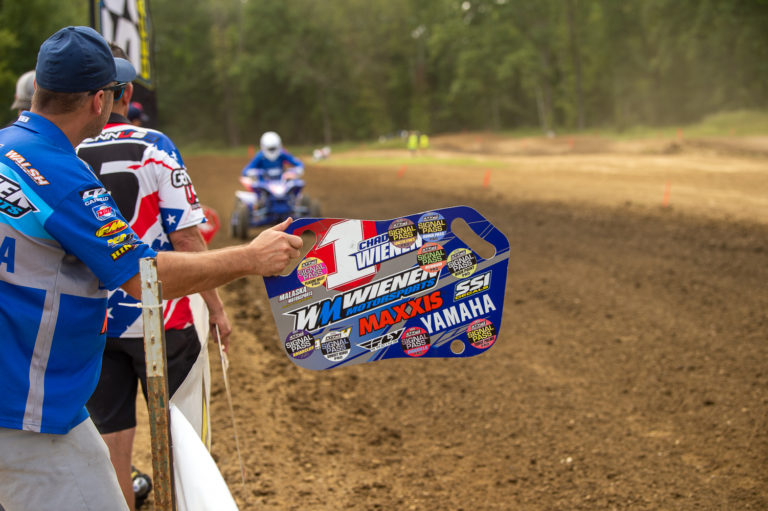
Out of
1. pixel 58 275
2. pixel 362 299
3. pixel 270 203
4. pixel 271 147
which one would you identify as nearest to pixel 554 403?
pixel 362 299

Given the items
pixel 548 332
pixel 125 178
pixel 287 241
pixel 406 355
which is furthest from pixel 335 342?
pixel 548 332

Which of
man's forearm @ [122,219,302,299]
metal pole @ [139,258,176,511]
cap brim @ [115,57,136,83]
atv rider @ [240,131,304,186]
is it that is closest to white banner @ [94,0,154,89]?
cap brim @ [115,57,136,83]

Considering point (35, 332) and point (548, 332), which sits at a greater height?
point (35, 332)

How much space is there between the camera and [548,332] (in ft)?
21.4

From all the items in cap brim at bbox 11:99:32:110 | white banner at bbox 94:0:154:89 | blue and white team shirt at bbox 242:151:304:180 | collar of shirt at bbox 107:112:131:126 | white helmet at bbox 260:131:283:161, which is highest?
white banner at bbox 94:0:154:89

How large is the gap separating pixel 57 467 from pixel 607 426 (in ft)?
11.9

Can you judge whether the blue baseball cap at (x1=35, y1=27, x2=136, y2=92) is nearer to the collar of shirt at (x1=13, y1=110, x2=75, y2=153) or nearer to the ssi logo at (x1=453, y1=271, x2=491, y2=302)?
the collar of shirt at (x1=13, y1=110, x2=75, y2=153)

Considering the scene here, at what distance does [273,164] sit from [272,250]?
10.9 metres

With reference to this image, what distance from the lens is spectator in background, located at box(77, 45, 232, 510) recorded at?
2664 millimetres

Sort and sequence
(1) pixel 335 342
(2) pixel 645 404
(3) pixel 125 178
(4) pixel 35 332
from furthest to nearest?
(2) pixel 645 404, (3) pixel 125 178, (1) pixel 335 342, (4) pixel 35 332

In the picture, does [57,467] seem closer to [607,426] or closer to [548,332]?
[607,426]

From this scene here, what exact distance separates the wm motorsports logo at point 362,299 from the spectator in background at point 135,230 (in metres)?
0.71

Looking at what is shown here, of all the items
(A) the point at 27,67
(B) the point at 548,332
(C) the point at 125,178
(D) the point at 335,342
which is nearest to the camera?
(D) the point at 335,342

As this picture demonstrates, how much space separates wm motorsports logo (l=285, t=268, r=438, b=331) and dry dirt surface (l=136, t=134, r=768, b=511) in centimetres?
172
